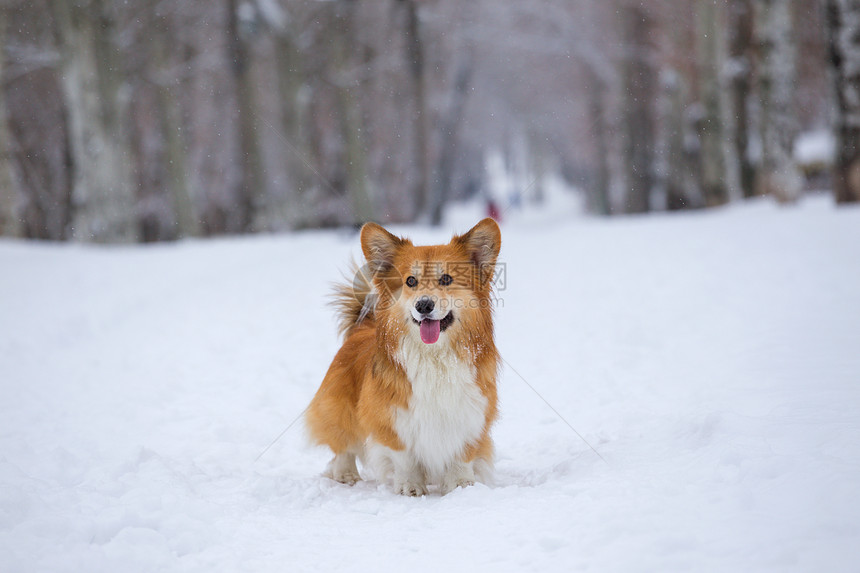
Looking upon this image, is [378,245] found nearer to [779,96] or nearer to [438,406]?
[438,406]

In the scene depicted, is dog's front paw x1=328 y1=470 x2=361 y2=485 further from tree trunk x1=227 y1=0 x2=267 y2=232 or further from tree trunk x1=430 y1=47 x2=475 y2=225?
tree trunk x1=430 y1=47 x2=475 y2=225

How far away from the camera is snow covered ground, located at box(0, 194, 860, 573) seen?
2.91 m

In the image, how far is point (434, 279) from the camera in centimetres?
411

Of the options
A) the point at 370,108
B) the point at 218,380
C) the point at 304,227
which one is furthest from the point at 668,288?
the point at 370,108

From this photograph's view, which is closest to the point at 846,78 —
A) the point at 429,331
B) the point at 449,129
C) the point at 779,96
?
the point at 779,96

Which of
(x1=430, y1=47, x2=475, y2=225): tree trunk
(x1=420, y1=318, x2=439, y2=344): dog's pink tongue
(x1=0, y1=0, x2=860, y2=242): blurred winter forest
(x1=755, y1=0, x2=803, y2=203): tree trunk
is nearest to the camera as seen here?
(x1=420, y1=318, x2=439, y2=344): dog's pink tongue

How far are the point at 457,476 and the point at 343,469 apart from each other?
0.86 m

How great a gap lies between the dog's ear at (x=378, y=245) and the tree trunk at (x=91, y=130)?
12.5 metres

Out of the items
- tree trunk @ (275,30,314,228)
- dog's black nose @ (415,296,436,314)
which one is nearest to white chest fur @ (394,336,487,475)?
dog's black nose @ (415,296,436,314)

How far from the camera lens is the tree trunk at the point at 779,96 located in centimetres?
1414

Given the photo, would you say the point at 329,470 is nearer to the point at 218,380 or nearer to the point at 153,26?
the point at 218,380

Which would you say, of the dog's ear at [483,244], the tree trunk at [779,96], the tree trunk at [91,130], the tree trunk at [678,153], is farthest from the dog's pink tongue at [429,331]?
the tree trunk at [678,153]

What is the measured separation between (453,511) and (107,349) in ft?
20.2

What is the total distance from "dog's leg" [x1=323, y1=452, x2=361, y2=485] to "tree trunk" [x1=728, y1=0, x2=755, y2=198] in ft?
58.7
